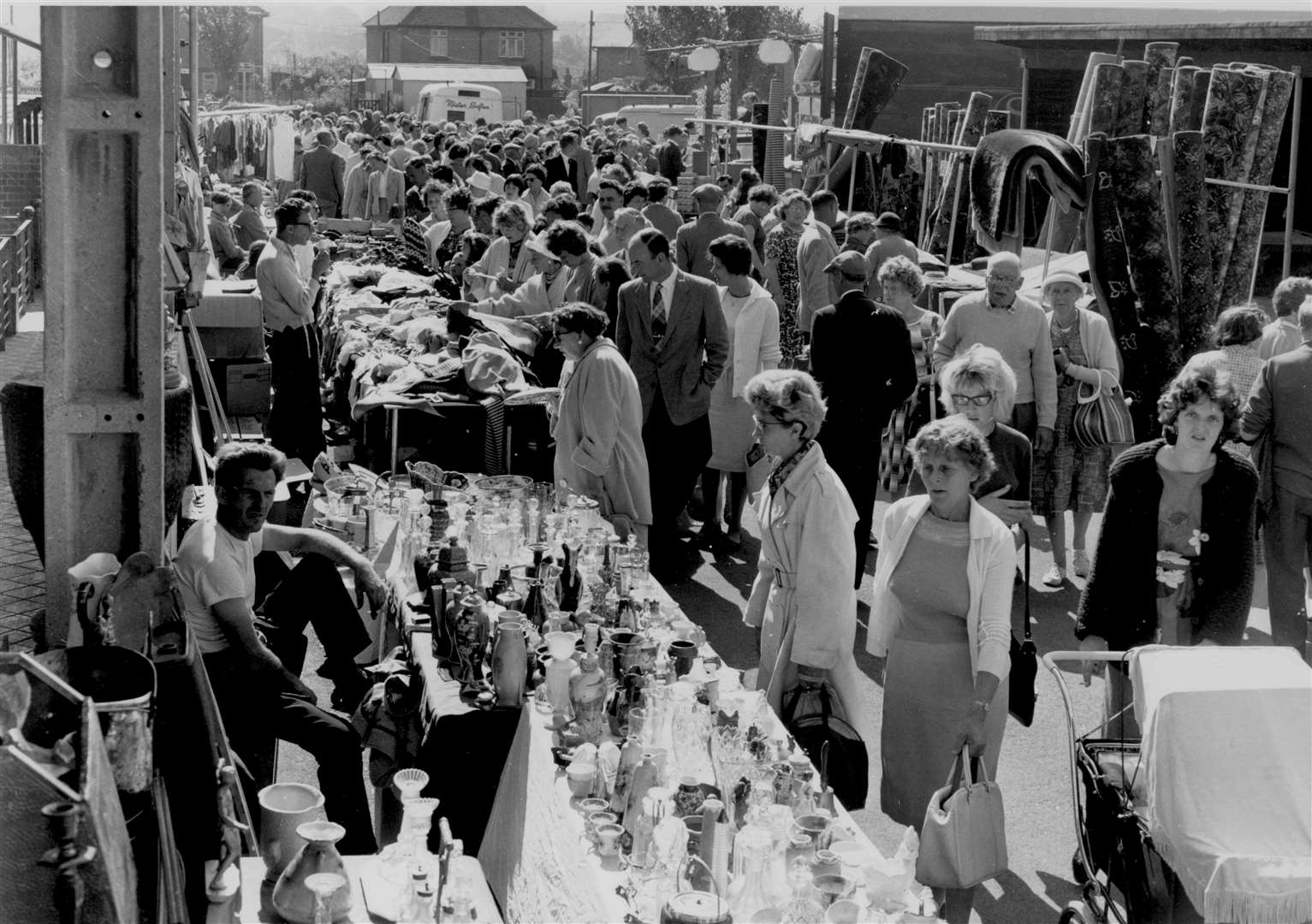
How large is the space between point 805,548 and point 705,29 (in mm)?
72062

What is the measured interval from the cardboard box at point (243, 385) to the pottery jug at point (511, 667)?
20.4ft

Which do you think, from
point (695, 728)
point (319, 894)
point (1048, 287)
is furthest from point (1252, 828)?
point (1048, 287)

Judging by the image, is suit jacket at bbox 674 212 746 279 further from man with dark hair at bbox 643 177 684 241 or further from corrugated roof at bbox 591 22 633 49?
corrugated roof at bbox 591 22 633 49

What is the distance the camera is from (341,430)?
32.9ft

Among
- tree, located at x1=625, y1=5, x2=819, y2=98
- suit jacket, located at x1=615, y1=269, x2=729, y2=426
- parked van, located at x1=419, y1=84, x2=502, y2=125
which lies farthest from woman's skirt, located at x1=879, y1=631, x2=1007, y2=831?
tree, located at x1=625, y1=5, x2=819, y2=98

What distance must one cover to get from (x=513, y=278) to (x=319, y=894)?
7170mm

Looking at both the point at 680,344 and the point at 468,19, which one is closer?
the point at 680,344

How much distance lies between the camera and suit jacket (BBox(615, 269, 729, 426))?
25.2ft

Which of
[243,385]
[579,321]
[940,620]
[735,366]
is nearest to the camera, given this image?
[940,620]

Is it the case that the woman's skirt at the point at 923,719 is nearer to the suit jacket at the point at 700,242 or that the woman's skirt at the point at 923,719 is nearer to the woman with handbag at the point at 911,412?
the woman with handbag at the point at 911,412

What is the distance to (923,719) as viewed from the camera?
4.40 m

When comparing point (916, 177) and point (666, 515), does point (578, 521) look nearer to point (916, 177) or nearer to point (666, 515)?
point (666, 515)

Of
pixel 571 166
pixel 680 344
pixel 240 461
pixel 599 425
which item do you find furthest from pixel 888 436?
pixel 571 166

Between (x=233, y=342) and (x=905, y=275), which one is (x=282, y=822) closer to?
(x=905, y=275)
